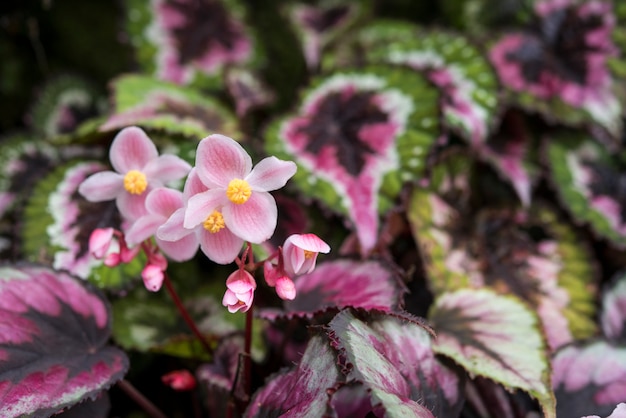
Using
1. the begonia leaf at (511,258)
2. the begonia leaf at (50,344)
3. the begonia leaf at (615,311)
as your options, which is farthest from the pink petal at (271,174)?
the begonia leaf at (615,311)

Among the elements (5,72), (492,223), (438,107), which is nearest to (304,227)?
(438,107)

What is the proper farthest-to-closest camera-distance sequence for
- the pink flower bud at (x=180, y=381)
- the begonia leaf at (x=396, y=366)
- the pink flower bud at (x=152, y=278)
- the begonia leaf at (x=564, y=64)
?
the begonia leaf at (x=564, y=64) → the pink flower bud at (x=180, y=381) → the pink flower bud at (x=152, y=278) → the begonia leaf at (x=396, y=366)

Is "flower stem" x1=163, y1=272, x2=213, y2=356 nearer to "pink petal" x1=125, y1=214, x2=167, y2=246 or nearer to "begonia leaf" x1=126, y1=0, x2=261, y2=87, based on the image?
"pink petal" x1=125, y1=214, x2=167, y2=246

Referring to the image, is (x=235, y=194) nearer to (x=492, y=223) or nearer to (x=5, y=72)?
(x=492, y=223)

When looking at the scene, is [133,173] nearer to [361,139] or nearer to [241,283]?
[241,283]

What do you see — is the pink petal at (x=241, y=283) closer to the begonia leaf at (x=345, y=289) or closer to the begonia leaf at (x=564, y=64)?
the begonia leaf at (x=345, y=289)

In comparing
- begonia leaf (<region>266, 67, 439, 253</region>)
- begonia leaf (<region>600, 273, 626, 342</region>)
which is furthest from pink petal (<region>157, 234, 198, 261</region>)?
begonia leaf (<region>600, 273, 626, 342</region>)
